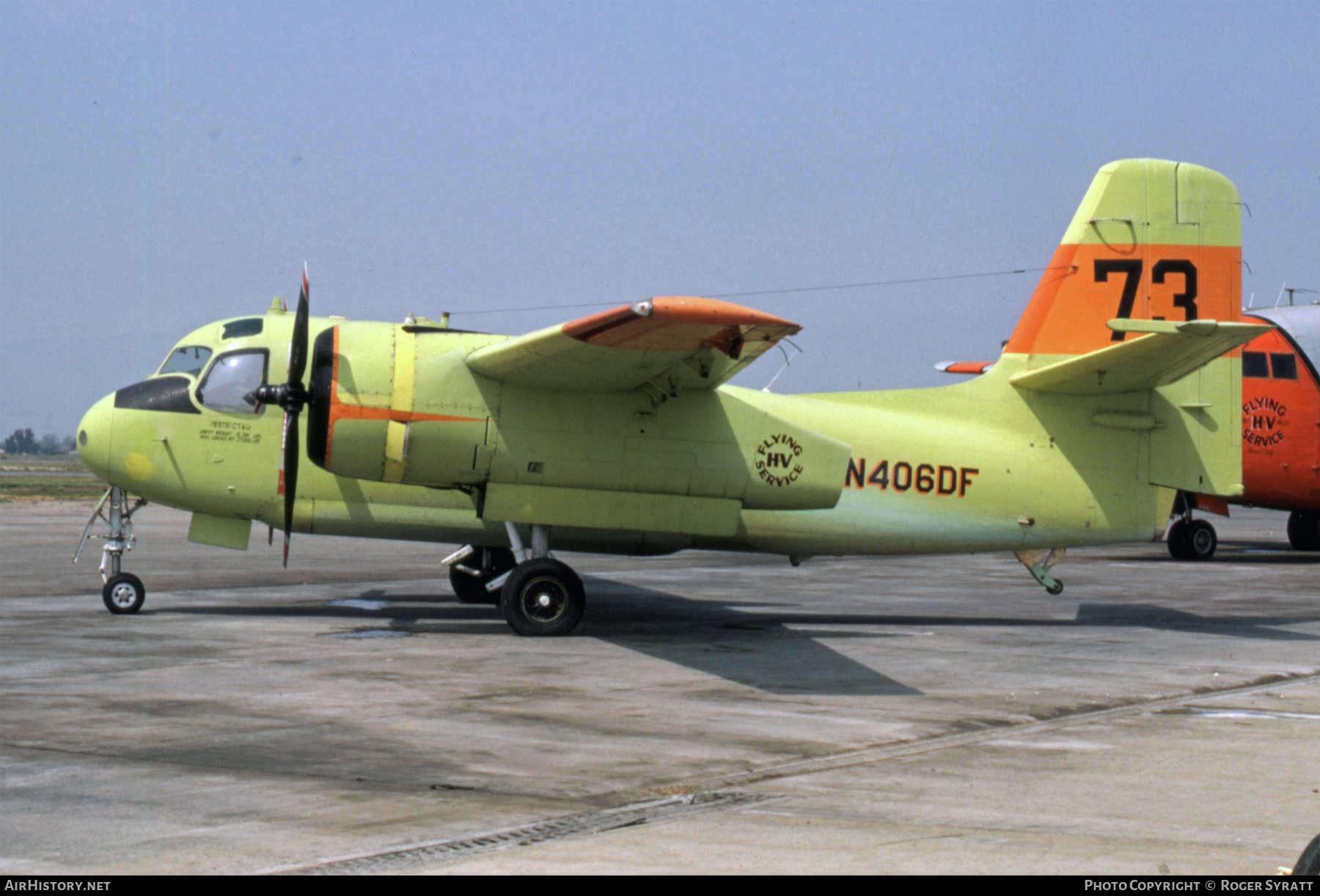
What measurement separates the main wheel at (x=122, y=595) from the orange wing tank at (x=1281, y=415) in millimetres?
22257

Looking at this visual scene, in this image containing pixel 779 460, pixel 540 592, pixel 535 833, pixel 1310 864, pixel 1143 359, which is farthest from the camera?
pixel 1143 359

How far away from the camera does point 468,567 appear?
19.0 meters

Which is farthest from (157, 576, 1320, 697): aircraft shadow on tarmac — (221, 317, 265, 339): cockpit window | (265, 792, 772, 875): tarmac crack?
(265, 792, 772, 875): tarmac crack

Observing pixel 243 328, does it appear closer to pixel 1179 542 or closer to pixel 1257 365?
pixel 1257 365

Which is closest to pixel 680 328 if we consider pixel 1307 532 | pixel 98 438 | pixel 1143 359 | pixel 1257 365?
pixel 1143 359

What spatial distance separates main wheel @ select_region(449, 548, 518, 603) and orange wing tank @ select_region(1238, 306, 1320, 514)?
17197 mm

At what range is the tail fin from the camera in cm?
1777

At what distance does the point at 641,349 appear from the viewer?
13.6 meters

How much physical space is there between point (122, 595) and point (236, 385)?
10.1ft

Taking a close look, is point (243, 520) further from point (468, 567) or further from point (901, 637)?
point (901, 637)

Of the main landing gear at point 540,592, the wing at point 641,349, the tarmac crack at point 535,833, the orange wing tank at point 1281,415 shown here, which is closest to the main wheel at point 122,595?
the main landing gear at point 540,592

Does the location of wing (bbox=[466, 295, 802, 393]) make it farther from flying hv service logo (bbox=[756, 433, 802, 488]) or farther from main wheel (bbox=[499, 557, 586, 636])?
main wheel (bbox=[499, 557, 586, 636])
